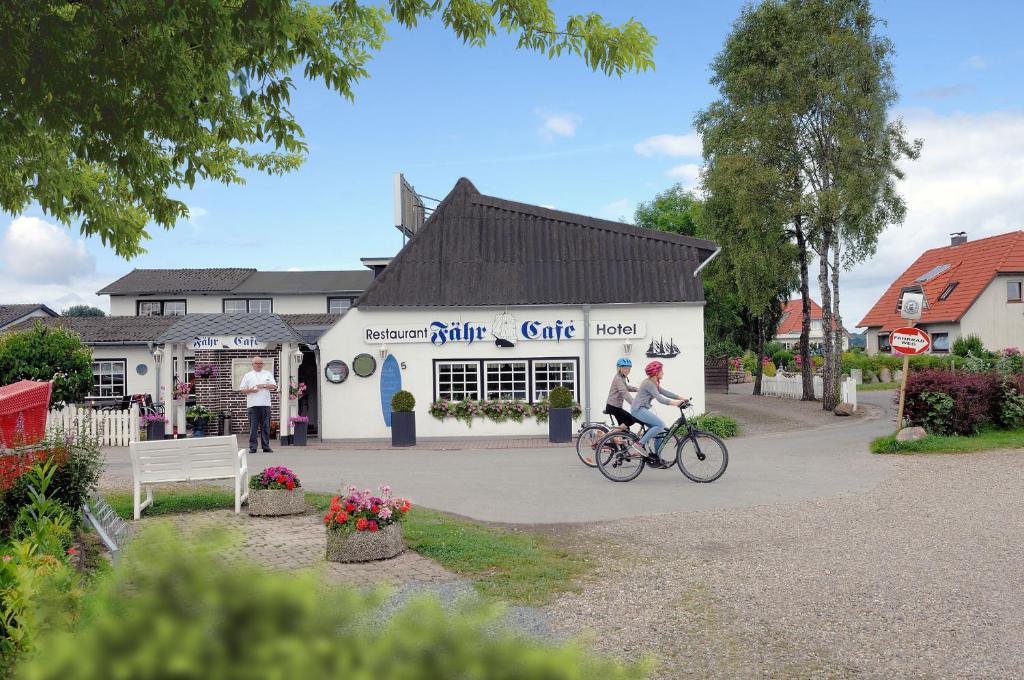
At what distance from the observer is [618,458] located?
1283 centimetres

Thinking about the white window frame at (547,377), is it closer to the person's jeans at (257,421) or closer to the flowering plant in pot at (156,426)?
the person's jeans at (257,421)

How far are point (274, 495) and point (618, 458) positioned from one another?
5.28m

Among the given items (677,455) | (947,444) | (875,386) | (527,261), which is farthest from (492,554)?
(875,386)

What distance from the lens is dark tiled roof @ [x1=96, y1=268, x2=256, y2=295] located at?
46.9 m

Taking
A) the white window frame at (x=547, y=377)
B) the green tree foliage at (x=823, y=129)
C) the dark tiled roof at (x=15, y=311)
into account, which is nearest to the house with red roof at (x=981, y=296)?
the green tree foliage at (x=823, y=129)

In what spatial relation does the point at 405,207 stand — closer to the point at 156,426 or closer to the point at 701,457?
the point at 156,426

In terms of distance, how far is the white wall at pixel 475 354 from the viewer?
21172mm

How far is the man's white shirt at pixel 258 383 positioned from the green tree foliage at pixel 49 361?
560cm

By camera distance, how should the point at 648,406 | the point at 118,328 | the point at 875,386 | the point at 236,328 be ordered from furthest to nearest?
1. the point at 875,386
2. the point at 118,328
3. the point at 236,328
4. the point at 648,406

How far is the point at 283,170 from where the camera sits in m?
17.2

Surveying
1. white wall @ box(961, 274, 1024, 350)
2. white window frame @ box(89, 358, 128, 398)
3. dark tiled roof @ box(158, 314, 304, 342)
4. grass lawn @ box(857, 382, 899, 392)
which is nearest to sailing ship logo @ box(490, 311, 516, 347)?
dark tiled roof @ box(158, 314, 304, 342)

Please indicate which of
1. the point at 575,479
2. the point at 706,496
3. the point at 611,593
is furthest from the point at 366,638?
the point at 575,479

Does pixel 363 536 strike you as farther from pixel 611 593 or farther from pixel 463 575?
pixel 611 593

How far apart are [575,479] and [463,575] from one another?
21.4 ft
